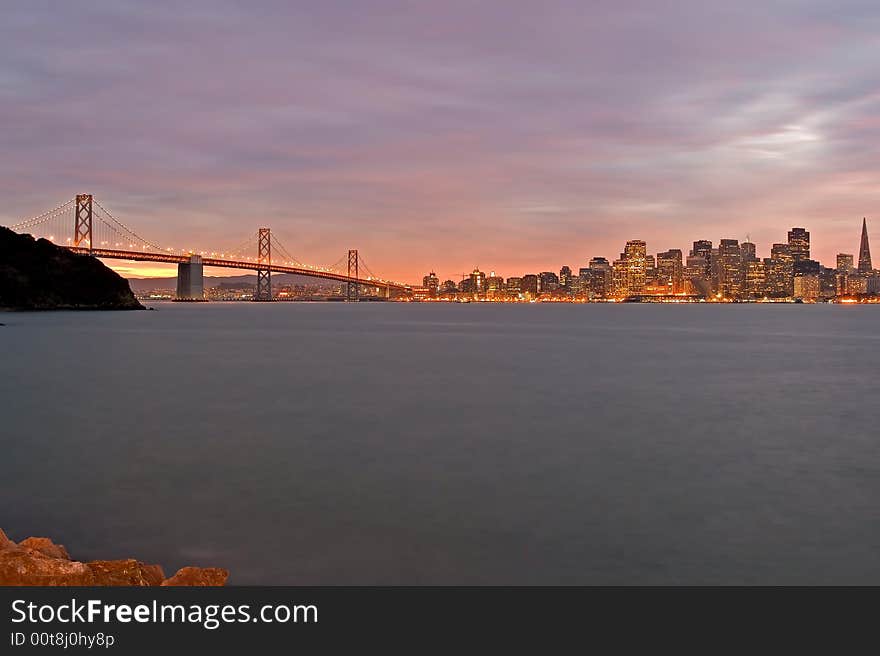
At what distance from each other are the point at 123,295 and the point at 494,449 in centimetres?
8281

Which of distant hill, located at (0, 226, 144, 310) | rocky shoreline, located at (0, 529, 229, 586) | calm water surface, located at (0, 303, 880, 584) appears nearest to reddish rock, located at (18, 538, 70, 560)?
rocky shoreline, located at (0, 529, 229, 586)

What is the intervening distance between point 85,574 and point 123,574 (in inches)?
10.4

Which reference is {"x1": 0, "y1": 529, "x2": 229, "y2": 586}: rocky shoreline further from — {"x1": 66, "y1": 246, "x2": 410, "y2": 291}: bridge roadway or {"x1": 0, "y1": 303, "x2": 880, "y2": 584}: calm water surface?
{"x1": 66, "y1": 246, "x2": 410, "y2": 291}: bridge roadway

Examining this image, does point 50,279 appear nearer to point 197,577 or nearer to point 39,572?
point 39,572

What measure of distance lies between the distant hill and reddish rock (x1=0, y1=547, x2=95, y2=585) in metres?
75.3

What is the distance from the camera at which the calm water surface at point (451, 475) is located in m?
7.22

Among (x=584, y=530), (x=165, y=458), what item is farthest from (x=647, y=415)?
(x=165, y=458)

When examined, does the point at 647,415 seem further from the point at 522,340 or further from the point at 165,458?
the point at 522,340

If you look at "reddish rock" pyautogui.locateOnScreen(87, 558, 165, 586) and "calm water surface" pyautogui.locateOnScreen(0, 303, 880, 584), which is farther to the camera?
"calm water surface" pyautogui.locateOnScreen(0, 303, 880, 584)

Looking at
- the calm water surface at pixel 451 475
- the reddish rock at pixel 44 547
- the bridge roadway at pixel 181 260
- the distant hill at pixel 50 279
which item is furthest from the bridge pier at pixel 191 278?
the reddish rock at pixel 44 547

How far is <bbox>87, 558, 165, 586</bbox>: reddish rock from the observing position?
5.53 m

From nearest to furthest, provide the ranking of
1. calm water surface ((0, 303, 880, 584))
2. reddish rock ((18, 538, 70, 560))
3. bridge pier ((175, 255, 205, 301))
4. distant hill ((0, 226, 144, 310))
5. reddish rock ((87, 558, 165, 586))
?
reddish rock ((87, 558, 165, 586)) → reddish rock ((18, 538, 70, 560)) → calm water surface ((0, 303, 880, 584)) → distant hill ((0, 226, 144, 310)) → bridge pier ((175, 255, 205, 301))

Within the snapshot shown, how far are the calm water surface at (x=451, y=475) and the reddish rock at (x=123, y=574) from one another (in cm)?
104
